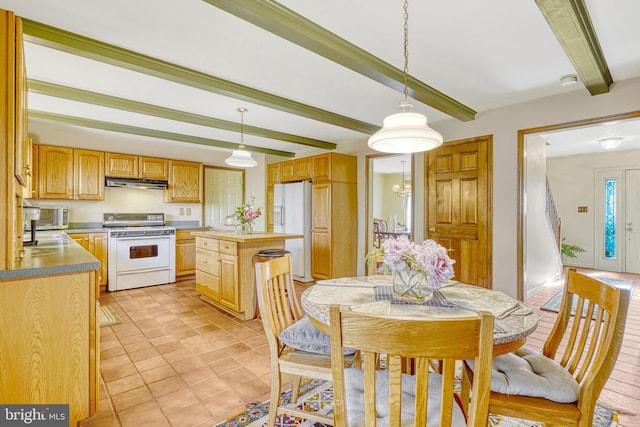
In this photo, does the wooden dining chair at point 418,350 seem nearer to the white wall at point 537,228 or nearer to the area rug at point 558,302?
the area rug at point 558,302

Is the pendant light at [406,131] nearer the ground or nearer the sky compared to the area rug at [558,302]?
nearer the sky

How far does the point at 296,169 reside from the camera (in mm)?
5730

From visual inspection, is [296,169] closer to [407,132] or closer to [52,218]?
[52,218]

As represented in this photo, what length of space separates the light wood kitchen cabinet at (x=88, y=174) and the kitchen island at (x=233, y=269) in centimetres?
227

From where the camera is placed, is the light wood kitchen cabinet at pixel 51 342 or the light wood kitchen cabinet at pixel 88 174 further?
the light wood kitchen cabinet at pixel 88 174

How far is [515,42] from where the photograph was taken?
2.32 metres

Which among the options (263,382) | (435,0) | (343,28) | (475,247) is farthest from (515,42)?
(263,382)

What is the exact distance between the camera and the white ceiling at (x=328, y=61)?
1.97m

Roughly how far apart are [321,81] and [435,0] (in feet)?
4.42

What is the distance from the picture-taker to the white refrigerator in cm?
533

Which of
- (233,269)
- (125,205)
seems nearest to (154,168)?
(125,205)

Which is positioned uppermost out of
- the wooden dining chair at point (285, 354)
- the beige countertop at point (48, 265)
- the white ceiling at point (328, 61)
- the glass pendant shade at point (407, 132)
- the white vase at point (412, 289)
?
the white ceiling at point (328, 61)

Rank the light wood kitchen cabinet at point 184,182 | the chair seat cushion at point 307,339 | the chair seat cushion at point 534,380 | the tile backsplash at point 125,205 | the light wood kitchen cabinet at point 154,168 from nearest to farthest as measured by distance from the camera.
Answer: the chair seat cushion at point 534,380
the chair seat cushion at point 307,339
the tile backsplash at point 125,205
the light wood kitchen cabinet at point 154,168
the light wood kitchen cabinet at point 184,182

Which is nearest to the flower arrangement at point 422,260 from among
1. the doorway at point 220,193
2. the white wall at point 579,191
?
the doorway at point 220,193
